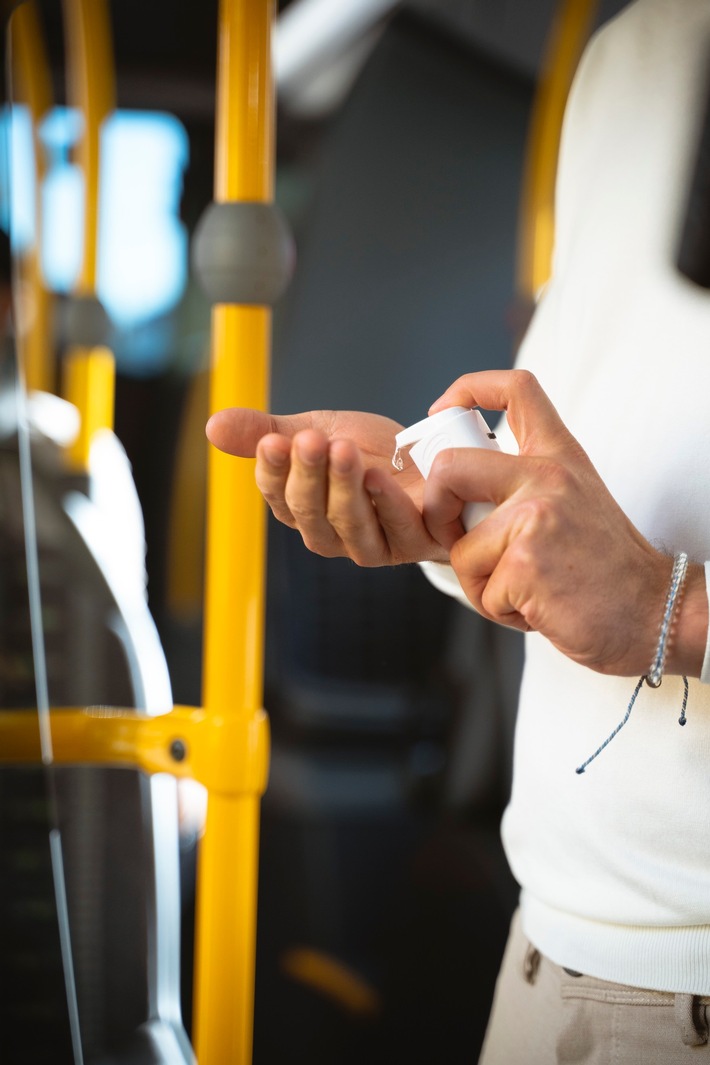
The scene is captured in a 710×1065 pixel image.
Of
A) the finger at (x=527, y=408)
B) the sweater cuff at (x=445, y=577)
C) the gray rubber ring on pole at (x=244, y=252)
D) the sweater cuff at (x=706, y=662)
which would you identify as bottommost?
the sweater cuff at (x=445, y=577)

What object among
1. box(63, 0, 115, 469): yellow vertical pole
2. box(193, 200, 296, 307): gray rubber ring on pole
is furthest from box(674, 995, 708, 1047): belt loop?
box(63, 0, 115, 469): yellow vertical pole

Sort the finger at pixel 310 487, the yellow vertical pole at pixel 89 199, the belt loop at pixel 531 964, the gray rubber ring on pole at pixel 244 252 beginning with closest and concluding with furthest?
the finger at pixel 310 487 < the belt loop at pixel 531 964 < the gray rubber ring on pole at pixel 244 252 < the yellow vertical pole at pixel 89 199

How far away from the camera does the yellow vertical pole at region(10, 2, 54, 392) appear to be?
4.25 ft

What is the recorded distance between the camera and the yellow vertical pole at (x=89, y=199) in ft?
4.18

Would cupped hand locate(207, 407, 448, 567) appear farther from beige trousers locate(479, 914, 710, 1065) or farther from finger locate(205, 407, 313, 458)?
beige trousers locate(479, 914, 710, 1065)

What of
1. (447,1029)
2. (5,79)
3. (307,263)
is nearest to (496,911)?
(447,1029)

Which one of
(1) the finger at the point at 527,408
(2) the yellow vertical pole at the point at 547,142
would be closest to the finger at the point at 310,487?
(1) the finger at the point at 527,408

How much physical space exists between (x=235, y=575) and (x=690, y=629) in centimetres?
51

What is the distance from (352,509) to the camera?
0.52 meters

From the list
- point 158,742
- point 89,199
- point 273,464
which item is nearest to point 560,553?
point 273,464

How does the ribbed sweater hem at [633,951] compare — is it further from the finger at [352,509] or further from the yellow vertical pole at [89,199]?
the yellow vertical pole at [89,199]

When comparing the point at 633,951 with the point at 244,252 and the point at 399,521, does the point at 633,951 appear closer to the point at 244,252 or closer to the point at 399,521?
the point at 399,521

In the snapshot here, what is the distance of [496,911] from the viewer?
1482 millimetres

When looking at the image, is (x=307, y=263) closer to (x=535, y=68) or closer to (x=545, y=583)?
(x=535, y=68)
